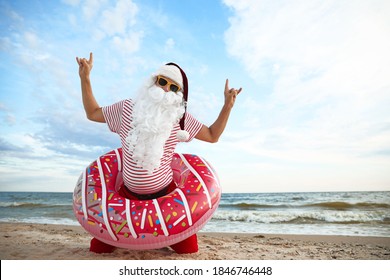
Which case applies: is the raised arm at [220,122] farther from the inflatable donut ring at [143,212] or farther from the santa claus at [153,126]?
the inflatable donut ring at [143,212]

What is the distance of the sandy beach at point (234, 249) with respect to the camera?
9.59ft

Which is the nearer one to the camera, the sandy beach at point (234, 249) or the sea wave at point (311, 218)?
the sandy beach at point (234, 249)

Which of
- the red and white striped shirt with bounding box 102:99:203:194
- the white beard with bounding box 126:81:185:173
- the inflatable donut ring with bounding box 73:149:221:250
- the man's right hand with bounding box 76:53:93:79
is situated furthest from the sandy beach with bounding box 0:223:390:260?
the man's right hand with bounding box 76:53:93:79

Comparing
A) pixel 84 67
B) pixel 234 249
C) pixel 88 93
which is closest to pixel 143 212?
pixel 88 93

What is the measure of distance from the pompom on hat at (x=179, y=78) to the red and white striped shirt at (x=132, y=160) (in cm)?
6

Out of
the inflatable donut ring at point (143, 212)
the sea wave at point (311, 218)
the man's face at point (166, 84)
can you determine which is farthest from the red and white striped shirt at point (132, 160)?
the sea wave at point (311, 218)

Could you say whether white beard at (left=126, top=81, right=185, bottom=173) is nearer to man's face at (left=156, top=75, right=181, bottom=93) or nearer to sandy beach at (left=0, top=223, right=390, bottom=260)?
man's face at (left=156, top=75, right=181, bottom=93)

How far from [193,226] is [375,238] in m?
3.39

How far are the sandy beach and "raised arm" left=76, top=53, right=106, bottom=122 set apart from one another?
128cm

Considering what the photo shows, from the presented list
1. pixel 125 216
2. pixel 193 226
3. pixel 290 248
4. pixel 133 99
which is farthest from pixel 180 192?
pixel 290 248

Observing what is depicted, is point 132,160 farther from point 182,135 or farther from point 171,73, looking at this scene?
point 171,73

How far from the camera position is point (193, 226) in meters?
2.50

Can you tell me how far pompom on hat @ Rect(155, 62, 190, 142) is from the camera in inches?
105

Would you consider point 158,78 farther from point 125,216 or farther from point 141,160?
point 125,216
